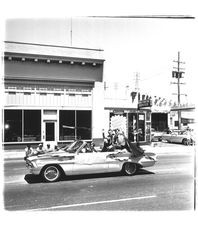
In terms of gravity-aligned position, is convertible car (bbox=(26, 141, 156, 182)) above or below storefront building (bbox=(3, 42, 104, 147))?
below

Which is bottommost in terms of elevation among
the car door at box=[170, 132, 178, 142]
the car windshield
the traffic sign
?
the car door at box=[170, 132, 178, 142]

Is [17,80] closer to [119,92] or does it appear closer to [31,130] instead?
[31,130]

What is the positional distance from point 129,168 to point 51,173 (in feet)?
8.41

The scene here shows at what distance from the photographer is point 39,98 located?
17672 mm

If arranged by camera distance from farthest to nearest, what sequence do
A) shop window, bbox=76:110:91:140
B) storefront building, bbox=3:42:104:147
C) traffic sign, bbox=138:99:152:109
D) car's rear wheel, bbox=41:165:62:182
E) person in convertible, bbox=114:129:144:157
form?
1. traffic sign, bbox=138:99:152:109
2. shop window, bbox=76:110:91:140
3. storefront building, bbox=3:42:104:147
4. person in convertible, bbox=114:129:144:157
5. car's rear wheel, bbox=41:165:62:182

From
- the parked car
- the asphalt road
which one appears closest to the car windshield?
the asphalt road

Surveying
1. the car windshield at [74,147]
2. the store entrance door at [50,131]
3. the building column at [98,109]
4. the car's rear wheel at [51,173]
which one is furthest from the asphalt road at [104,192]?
the building column at [98,109]

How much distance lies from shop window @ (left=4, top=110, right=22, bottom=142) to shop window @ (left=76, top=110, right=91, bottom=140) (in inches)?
158

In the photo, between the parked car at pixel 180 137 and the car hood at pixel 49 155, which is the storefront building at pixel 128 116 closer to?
the parked car at pixel 180 137

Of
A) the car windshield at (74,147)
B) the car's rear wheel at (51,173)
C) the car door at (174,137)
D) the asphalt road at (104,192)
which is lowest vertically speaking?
the asphalt road at (104,192)

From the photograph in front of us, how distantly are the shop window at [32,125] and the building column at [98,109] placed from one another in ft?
12.6

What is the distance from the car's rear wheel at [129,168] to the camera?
28.5ft

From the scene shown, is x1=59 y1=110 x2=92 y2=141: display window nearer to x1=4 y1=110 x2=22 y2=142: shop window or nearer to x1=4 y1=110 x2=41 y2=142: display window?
x1=4 y1=110 x2=41 y2=142: display window

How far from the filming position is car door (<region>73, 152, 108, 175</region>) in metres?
8.03
